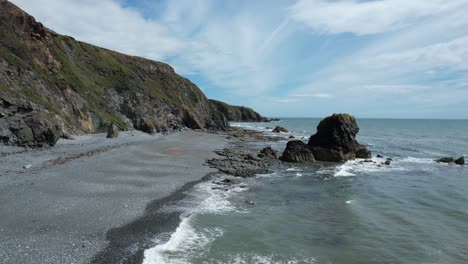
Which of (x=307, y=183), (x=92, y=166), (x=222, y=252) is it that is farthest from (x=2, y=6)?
(x=222, y=252)

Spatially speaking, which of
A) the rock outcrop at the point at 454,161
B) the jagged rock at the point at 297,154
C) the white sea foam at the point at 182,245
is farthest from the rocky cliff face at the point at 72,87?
the rock outcrop at the point at 454,161

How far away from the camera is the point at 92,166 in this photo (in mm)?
26312

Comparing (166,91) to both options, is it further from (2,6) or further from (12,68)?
(12,68)

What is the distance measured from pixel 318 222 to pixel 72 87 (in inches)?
1859

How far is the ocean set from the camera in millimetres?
13805

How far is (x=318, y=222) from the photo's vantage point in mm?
18219

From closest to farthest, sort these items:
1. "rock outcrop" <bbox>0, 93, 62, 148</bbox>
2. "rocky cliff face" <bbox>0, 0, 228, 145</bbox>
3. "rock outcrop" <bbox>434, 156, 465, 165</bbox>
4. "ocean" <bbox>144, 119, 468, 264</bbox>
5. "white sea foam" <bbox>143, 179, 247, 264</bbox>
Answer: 1. "white sea foam" <bbox>143, 179, 247, 264</bbox>
2. "ocean" <bbox>144, 119, 468, 264</bbox>
3. "rock outcrop" <bbox>0, 93, 62, 148</bbox>
4. "rocky cliff face" <bbox>0, 0, 228, 145</bbox>
5. "rock outcrop" <bbox>434, 156, 465, 165</bbox>

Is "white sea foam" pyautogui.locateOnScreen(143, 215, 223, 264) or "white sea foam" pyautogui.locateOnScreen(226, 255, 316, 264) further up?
"white sea foam" pyautogui.locateOnScreen(143, 215, 223, 264)

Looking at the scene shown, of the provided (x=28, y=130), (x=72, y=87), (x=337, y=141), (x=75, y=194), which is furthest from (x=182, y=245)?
(x=72, y=87)

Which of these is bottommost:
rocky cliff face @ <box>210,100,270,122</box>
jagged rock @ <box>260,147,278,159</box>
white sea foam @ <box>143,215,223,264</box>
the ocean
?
the ocean

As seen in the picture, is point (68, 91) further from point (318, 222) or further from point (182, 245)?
point (318, 222)

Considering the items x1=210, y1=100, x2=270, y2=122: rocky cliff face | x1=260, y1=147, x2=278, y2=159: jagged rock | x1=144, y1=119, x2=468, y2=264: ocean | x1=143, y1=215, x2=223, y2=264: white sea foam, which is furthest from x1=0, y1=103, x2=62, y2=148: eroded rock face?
x1=210, y1=100, x2=270, y2=122: rocky cliff face

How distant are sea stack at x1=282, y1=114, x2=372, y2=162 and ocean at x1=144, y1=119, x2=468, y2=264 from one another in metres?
10.6

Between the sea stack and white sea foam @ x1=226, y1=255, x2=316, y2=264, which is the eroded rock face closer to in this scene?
white sea foam @ x1=226, y1=255, x2=316, y2=264
